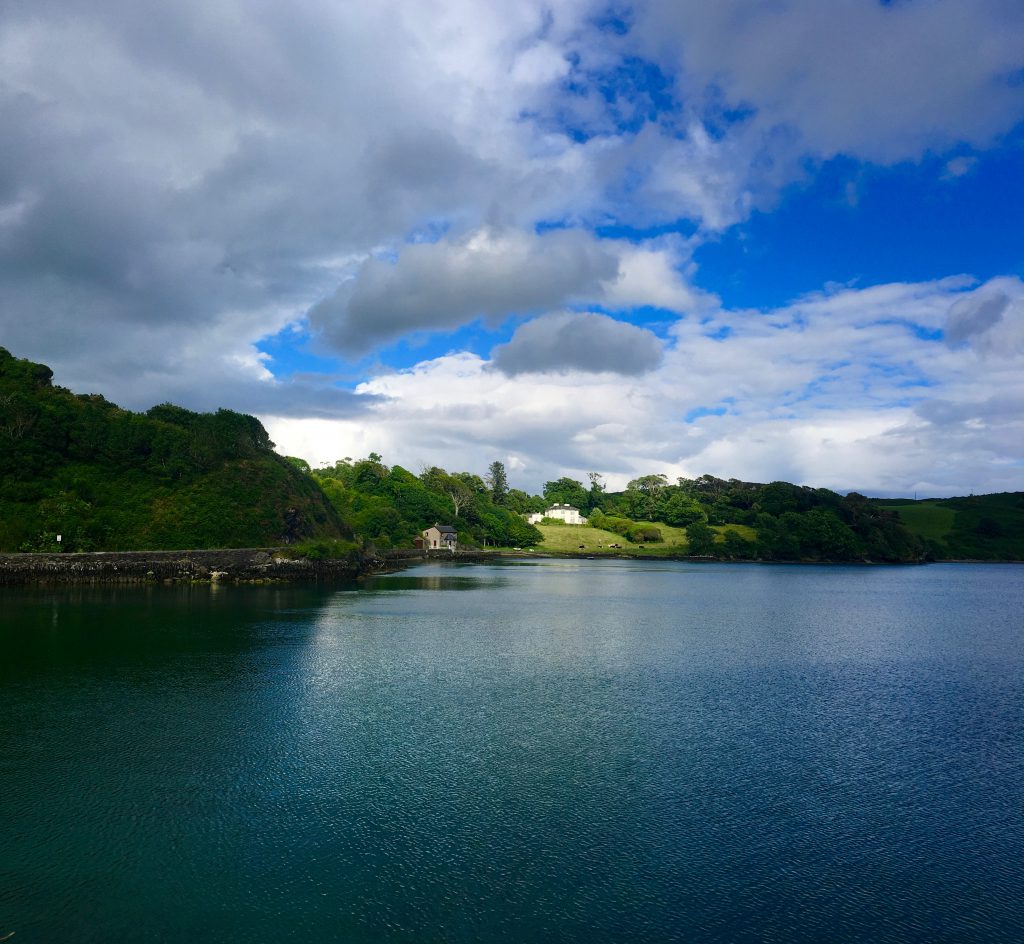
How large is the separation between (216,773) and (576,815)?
24.3 feet

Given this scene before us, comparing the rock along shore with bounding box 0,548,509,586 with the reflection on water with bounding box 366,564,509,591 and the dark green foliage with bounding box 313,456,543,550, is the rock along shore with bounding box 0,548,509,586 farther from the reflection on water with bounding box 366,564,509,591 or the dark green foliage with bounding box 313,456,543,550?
the dark green foliage with bounding box 313,456,543,550

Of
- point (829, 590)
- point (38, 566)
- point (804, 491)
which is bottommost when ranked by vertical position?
point (829, 590)

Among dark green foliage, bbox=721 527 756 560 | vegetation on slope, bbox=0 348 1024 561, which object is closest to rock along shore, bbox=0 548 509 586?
vegetation on slope, bbox=0 348 1024 561

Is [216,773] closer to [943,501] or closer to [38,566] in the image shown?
[38,566]

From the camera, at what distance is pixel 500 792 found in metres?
12.5

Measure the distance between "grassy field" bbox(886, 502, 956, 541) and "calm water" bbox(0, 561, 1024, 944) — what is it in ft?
435

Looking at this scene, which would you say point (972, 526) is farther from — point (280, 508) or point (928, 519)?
point (280, 508)

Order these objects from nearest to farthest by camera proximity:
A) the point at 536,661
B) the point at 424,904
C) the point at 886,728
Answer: the point at 424,904
the point at 886,728
the point at 536,661

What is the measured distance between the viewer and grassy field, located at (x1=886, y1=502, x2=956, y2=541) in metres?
141

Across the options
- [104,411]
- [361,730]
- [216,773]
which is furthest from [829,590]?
[104,411]

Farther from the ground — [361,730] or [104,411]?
[104,411]

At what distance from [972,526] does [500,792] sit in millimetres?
162789

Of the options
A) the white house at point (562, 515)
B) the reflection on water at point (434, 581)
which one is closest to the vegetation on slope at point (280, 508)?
the reflection on water at point (434, 581)

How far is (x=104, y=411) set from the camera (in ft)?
Answer: 206
